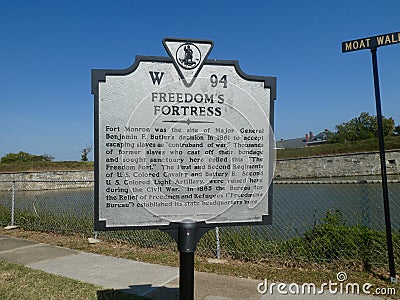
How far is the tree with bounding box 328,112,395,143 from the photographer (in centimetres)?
5788

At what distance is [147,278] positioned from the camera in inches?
180

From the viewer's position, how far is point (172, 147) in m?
2.75

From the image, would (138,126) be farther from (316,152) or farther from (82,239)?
(316,152)

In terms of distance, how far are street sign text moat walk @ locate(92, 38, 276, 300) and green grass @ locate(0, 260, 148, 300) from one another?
1610 mm

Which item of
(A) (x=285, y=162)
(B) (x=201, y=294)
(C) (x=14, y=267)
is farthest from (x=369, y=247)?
(A) (x=285, y=162)

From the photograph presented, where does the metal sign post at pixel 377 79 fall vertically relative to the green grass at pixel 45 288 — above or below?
above

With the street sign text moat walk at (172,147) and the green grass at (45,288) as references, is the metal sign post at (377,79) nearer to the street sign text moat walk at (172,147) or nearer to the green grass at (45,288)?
the street sign text moat walk at (172,147)

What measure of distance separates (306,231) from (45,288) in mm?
3866

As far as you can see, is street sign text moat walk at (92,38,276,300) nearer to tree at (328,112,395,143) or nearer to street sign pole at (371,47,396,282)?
street sign pole at (371,47,396,282)

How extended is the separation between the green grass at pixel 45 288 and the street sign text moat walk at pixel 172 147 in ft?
5.28

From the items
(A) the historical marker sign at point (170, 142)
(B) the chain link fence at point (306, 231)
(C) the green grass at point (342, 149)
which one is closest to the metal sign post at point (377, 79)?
(B) the chain link fence at point (306, 231)

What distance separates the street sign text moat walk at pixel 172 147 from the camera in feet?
8.92

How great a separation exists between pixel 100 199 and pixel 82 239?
514 cm

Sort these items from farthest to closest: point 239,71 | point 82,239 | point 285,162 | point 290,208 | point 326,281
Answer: point 285,162
point 82,239
point 290,208
point 326,281
point 239,71
